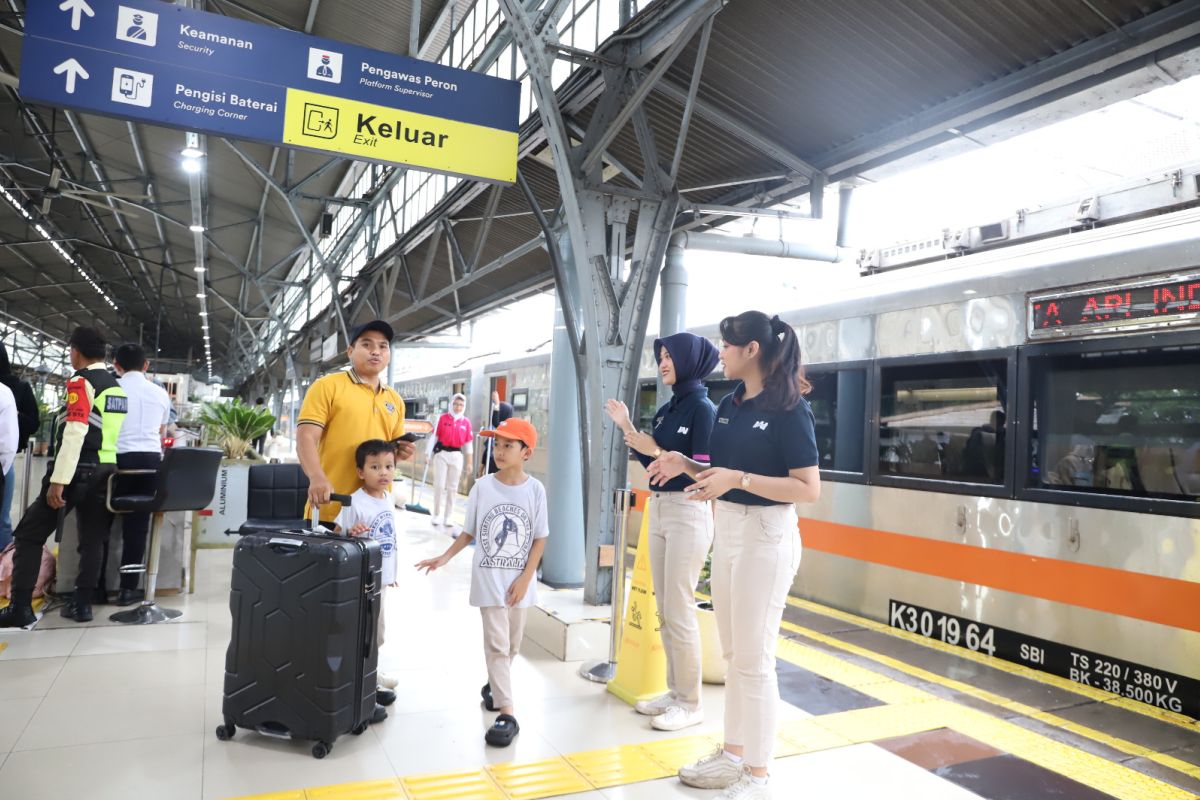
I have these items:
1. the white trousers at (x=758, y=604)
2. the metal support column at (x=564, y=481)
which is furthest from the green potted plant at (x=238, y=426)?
the white trousers at (x=758, y=604)

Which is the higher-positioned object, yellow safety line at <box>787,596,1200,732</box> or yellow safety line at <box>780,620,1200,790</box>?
yellow safety line at <box>787,596,1200,732</box>

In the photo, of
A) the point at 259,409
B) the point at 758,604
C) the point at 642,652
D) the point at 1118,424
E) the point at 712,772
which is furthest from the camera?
the point at 259,409

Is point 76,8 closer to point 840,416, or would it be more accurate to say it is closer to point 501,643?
point 501,643

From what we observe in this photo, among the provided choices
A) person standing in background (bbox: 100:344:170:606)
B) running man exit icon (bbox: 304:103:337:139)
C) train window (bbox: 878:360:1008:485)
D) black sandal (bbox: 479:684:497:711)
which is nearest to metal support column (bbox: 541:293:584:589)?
running man exit icon (bbox: 304:103:337:139)

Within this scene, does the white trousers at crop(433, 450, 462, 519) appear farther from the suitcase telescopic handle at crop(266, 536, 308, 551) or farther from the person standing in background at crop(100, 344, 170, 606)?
the suitcase telescopic handle at crop(266, 536, 308, 551)

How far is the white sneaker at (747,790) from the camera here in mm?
2623

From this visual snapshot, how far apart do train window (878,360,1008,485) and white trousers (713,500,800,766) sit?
2.69 metres

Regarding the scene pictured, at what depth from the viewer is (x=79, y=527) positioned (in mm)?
4898

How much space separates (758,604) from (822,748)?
121 centimetres

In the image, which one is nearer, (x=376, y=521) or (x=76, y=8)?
(x=376, y=521)

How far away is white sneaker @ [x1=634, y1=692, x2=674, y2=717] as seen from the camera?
3.64 meters

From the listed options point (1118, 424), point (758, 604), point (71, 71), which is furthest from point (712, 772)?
point (71, 71)

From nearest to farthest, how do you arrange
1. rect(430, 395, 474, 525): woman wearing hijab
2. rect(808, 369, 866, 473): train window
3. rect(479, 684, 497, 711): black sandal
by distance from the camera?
rect(479, 684, 497, 711): black sandal → rect(808, 369, 866, 473): train window → rect(430, 395, 474, 525): woman wearing hijab

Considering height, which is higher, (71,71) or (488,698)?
(71,71)
